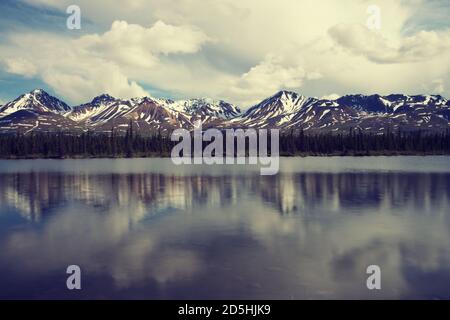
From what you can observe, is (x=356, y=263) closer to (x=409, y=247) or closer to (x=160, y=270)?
(x=409, y=247)

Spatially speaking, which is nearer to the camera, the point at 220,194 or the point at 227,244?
the point at 227,244

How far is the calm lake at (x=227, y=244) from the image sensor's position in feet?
77.5

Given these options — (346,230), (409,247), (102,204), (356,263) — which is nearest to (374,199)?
(346,230)

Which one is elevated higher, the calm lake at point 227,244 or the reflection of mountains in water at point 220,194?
the reflection of mountains in water at point 220,194

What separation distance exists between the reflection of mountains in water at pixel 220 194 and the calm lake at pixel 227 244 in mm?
375

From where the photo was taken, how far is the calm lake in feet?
77.5

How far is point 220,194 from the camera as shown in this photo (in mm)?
64562

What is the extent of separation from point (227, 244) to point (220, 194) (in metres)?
30.9

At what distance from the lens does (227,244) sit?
33750 millimetres

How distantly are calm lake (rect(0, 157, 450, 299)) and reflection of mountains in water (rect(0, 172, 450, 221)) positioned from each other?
38cm

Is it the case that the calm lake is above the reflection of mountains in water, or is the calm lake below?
below

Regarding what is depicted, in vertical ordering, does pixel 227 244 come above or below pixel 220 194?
below
